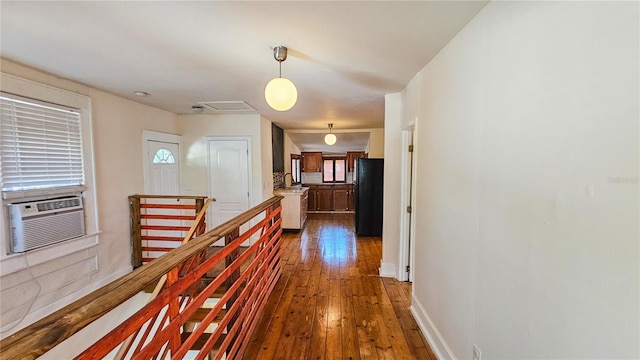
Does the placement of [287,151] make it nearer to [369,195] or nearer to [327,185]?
[327,185]

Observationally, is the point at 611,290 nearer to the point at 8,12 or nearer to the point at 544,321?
the point at 544,321

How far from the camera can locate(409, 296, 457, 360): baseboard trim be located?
1735 mm

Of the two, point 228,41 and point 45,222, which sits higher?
point 228,41

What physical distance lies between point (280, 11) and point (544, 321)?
73.6 inches

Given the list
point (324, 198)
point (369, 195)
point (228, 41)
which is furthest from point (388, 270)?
point (324, 198)

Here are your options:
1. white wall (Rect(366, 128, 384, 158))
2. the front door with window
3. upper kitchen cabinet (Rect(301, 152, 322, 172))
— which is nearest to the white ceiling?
the front door with window

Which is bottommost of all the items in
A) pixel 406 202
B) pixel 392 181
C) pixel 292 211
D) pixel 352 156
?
pixel 292 211

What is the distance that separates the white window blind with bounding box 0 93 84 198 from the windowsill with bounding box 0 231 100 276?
55 centimetres

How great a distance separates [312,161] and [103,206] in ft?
18.4

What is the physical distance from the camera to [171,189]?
4.19 m

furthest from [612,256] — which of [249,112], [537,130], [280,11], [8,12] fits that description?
[249,112]

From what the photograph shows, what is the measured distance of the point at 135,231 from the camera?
3.38 m

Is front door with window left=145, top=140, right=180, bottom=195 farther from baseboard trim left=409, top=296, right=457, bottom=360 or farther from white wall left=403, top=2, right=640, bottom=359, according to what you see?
white wall left=403, top=2, right=640, bottom=359

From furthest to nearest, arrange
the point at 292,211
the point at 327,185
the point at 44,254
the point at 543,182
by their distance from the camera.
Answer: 1. the point at 327,185
2. the point at 292,211
3. the point at 44,254
4. the point at 543,182
